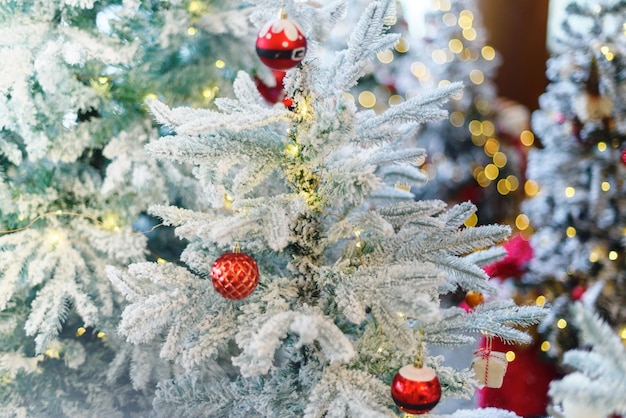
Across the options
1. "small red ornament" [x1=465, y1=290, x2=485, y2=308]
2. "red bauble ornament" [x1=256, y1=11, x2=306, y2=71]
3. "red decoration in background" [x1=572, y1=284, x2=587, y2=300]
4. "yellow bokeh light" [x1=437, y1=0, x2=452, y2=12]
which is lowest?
"red decoration in background" [x1=572, y1=284, x2=587, y2=300]

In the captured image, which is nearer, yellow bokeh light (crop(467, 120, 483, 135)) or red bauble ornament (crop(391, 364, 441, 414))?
red bauble ornament (crop(391, 364, 441, 414))

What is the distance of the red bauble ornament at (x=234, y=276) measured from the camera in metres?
0.89

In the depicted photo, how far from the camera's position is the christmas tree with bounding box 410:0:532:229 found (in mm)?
2848

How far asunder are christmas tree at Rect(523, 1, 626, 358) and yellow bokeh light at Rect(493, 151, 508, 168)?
92 cm

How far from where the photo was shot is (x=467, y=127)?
2.90 meters

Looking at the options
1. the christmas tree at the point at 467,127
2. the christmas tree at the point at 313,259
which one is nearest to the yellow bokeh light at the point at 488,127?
the christmas tree at the point at 467,127

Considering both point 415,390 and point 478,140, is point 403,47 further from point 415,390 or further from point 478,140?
point 415,390

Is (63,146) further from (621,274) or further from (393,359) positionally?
(621,274)

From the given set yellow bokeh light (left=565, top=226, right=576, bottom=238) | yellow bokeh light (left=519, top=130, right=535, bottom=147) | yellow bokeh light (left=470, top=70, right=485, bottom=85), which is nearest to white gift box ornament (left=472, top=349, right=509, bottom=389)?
yellow bokeh light (left=565, top=226, right=576, bottom=238)

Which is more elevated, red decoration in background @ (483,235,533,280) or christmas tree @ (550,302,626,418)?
christmas tree @ (550,302,626,418)

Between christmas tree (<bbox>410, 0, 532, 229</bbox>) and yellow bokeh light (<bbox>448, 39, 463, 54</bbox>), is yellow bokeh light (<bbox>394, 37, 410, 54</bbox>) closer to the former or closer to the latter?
christmas tree (<bbox>410, 0, 532, 229</bbox>)

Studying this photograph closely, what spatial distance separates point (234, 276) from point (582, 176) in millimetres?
1459

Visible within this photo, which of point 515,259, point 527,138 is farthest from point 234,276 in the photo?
point 527,138

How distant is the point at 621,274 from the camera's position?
1.88 meters
